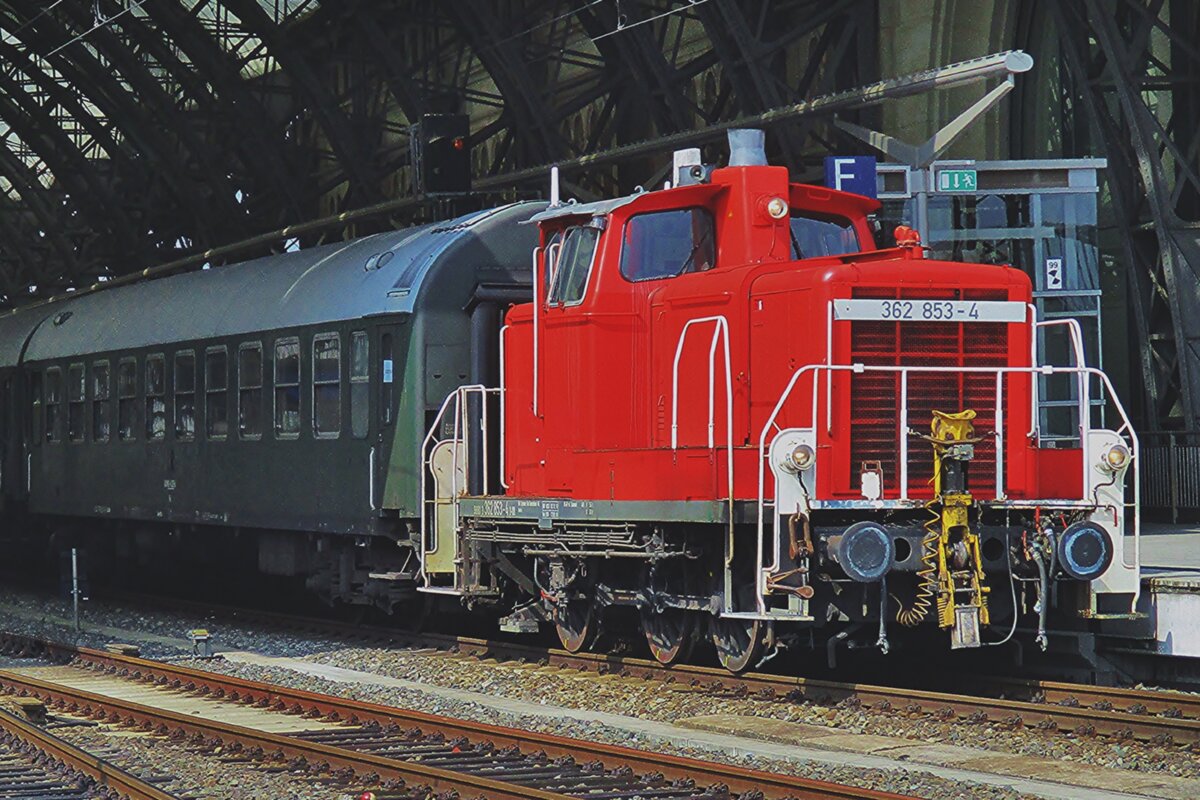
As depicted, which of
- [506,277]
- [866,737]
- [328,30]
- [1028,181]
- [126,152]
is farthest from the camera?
[126,152]

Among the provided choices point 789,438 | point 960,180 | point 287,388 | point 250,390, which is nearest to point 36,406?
point 250,390

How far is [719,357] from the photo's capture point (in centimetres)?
1281

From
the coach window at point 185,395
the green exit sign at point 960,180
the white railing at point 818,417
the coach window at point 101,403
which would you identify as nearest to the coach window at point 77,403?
the coach window at point 101,403

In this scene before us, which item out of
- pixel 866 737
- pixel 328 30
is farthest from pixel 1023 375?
pixel 328 30

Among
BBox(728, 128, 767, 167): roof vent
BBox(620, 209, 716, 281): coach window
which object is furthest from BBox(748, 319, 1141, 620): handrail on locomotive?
BBox(728, 128, 767, 167): roof vent

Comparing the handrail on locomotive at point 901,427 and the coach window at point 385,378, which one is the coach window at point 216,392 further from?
the handrail on locomotive at point 901,427

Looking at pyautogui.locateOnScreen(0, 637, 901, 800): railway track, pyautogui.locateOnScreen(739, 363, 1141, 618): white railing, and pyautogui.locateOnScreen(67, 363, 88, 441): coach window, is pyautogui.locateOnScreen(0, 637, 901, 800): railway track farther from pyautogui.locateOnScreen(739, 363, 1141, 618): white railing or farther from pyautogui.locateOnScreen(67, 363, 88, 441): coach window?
pyautogui.locateOnScreen(67, 363, 88, 441): coach window

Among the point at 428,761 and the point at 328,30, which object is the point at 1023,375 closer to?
the point at 428,761

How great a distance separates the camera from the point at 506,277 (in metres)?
16.5

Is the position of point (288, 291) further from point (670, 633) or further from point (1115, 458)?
point (1115, 458)

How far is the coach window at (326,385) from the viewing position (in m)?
17.5

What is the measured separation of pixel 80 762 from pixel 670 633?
482 centimetres

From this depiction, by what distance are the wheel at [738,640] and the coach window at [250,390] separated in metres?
7.15

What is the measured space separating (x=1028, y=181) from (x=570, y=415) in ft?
23.1
